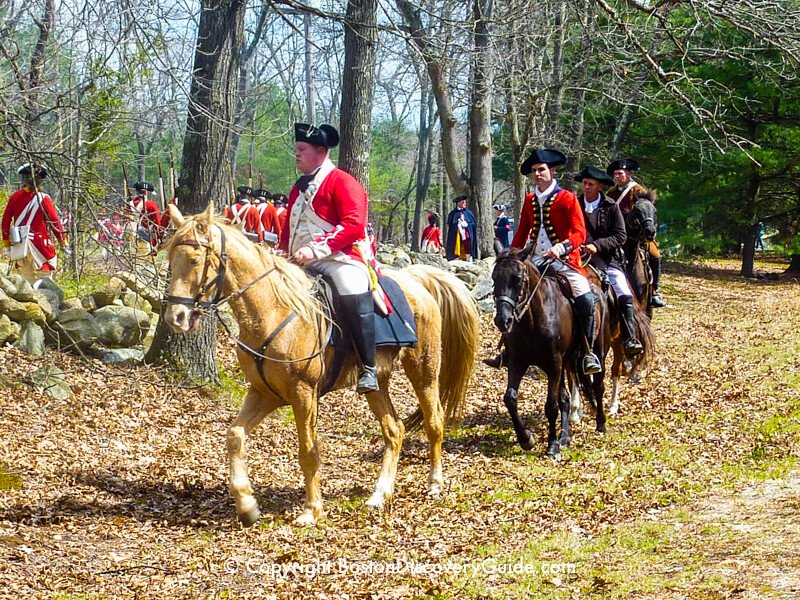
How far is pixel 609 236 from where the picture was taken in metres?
11.0

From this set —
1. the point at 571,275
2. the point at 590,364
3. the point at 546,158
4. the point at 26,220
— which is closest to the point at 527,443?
the point at 590,364

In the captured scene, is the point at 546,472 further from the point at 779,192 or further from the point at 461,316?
the point at 779,192

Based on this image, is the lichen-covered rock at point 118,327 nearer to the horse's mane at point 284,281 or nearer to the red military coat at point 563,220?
the horse's mane at point 284,281

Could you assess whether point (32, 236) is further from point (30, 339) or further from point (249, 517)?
point (249, 517)

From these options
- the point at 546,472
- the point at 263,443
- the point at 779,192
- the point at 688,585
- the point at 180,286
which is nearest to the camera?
the point at 688,585

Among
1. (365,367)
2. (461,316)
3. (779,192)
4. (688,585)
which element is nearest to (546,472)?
(461,316)

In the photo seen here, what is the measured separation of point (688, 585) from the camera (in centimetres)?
512

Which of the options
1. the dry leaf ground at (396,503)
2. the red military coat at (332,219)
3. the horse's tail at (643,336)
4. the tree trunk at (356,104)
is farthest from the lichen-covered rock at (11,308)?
the horse's tail at (643,336)

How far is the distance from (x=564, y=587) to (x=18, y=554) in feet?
11.1

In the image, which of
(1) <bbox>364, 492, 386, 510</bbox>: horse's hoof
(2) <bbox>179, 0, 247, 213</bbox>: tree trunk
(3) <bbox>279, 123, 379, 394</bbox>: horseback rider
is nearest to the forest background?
(2) <bbox>179, 0, 247, 213</bbox>: tree trunk

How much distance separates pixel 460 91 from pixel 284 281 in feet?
41.9

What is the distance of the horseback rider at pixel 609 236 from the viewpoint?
1105cm

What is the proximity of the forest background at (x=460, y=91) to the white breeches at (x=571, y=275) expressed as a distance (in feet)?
6.91

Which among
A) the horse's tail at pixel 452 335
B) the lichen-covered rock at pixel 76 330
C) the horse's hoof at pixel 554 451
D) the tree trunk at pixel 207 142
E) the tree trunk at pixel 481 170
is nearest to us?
the horse's tail at pixel 452 335
